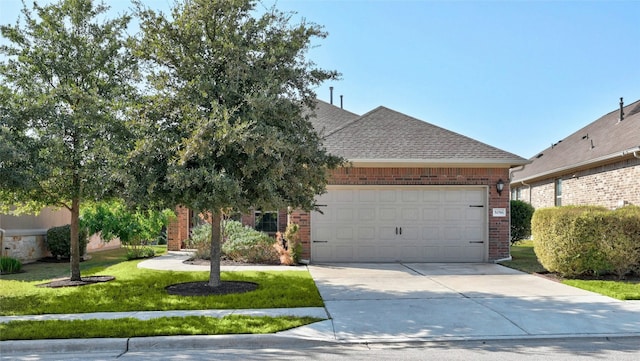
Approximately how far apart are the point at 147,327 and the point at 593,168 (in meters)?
16.1

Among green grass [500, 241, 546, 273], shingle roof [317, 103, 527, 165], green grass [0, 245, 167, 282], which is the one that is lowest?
green grass [0, 245, 167, 282]

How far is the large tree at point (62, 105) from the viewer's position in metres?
9.50

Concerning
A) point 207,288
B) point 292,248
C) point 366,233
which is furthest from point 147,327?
point 366,233

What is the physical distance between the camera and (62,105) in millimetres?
10844

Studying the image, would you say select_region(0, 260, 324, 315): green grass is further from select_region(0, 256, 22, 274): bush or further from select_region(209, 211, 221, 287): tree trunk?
select_region(0, 256, 22, 274): bush

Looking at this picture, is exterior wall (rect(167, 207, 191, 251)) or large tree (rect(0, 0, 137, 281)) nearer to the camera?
large tree (rect(0, 0, 137, 281))

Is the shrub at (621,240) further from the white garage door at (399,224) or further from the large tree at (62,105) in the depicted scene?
the large tree at (62,105)

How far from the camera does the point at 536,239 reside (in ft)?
39.4

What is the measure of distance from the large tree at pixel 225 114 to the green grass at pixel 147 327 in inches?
81.1

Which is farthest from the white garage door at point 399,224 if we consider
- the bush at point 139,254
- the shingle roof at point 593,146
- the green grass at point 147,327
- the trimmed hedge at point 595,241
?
the green grass at point 147,327

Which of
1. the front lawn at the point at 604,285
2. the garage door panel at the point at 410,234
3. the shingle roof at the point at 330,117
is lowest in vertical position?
the front lawn at the point at 604,285

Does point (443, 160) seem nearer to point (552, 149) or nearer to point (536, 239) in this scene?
point (536, 239)

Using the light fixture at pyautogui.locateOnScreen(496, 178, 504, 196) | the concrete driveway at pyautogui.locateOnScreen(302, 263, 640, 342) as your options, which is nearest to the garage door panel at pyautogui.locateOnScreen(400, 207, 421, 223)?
the light fixture at pyautogui.locateOnScreen(496, 178, 504, 196)

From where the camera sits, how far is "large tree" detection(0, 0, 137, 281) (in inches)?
374
